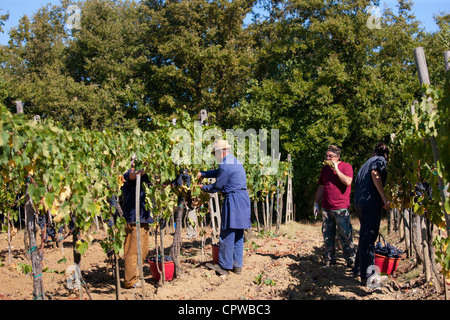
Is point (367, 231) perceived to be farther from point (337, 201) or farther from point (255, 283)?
point (255, 283)

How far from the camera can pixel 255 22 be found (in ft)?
65.8

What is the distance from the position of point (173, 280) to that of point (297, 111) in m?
11.1

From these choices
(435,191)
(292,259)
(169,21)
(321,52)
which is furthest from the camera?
(169,21)

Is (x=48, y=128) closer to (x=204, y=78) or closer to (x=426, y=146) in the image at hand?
(x=426, y=146)

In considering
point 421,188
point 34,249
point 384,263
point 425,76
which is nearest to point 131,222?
point 34,249

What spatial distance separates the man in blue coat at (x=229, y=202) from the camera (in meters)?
5.26

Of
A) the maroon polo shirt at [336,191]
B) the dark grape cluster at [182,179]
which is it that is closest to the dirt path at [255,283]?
the maroon polo shirt at [336,191]

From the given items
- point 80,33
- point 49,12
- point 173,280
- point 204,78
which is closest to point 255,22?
point 204,78

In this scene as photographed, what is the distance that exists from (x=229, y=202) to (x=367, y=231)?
1.65m

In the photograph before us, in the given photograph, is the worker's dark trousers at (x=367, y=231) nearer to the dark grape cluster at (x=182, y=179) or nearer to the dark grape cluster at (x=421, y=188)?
the dark grape cluster at (x=421, y=188)

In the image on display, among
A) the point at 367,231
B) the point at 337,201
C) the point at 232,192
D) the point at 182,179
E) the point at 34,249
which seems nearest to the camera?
the point at 34,249

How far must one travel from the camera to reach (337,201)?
5.48m

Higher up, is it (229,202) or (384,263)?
(229,202)

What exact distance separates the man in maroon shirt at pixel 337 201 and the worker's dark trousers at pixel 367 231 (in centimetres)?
70
